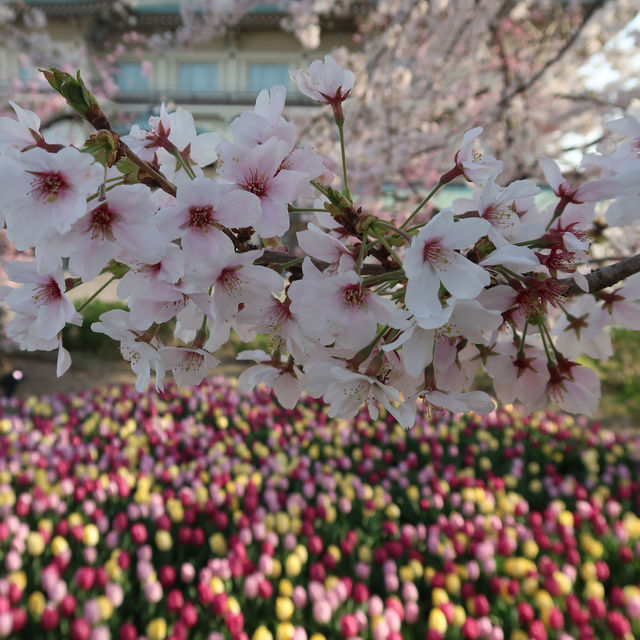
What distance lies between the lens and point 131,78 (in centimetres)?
1816

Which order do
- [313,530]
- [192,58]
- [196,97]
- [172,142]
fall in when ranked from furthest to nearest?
[192,58] < [196,97] < [313,530] < [172,142]

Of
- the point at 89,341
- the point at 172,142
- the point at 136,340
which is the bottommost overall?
the point at 136,340

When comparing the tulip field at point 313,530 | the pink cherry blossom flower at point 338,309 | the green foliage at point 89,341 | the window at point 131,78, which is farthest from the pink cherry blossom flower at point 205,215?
the window at point 131,78

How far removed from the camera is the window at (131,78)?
59.7ft

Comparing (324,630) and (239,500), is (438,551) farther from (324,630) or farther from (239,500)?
(239,500)

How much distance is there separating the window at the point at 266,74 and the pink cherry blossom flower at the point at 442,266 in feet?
60.7

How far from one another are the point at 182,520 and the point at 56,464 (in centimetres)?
103

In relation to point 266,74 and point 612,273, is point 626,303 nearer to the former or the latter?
point 612,273

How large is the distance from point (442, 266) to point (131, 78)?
2046 cm

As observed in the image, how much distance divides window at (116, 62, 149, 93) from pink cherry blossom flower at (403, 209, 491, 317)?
20.1 meters

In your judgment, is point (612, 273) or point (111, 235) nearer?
point (111, 235)

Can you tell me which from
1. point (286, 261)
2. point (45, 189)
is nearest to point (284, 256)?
point (286, 261)

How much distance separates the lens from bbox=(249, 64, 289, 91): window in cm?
1750

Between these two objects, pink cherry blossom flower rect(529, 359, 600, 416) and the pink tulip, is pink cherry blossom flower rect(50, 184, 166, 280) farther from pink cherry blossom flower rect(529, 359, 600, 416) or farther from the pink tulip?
the pink tulip
